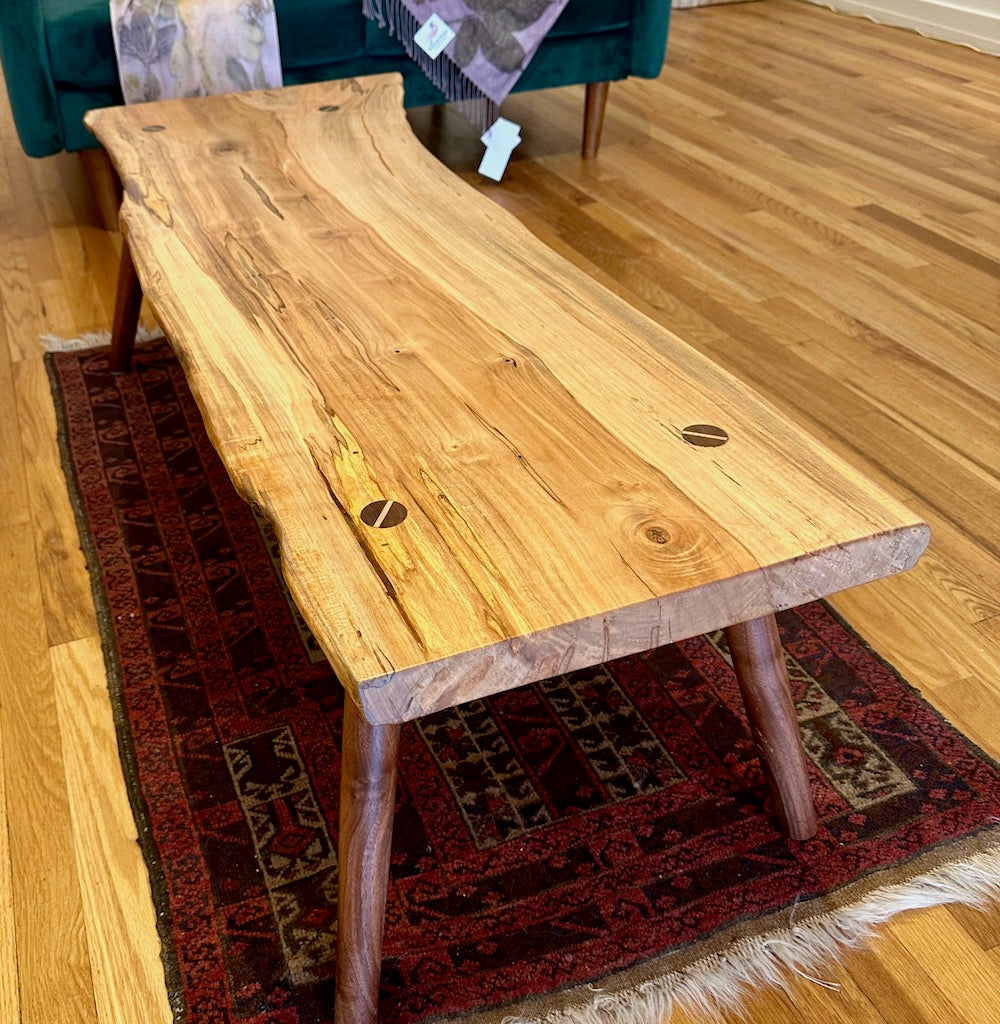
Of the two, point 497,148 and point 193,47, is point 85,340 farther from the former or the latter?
point 497,148

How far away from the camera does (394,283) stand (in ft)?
4.09

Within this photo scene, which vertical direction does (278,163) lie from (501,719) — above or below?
above

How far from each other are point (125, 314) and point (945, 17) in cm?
324

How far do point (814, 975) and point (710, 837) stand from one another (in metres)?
0.17

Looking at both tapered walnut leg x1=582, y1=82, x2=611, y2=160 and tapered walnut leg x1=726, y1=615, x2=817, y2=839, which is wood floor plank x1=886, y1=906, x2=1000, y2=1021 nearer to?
tapered walnut leg x1=726, y1=615, x2=817, y2=839

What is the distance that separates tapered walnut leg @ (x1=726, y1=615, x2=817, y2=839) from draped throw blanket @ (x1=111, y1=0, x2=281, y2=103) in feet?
6.25

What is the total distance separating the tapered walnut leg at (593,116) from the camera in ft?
9.03

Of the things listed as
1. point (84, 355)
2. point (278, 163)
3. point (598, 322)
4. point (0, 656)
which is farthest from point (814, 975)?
point (84, 355)

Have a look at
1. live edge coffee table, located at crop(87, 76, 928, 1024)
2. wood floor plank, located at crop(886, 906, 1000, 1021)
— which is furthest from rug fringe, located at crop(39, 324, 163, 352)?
wood floor plank, located at crop(886, 906, 1000, 1021)

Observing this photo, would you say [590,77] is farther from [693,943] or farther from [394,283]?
[693,943]

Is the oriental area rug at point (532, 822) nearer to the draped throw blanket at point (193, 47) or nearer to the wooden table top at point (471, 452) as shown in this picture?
the wooden table top at point (471, 452)

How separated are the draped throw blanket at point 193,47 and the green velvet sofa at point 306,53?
0.04 meters

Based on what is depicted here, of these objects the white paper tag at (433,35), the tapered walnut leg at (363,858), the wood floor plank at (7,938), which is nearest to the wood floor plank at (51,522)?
the wood floor plank at (7,938)

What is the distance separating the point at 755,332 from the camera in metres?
2.05
